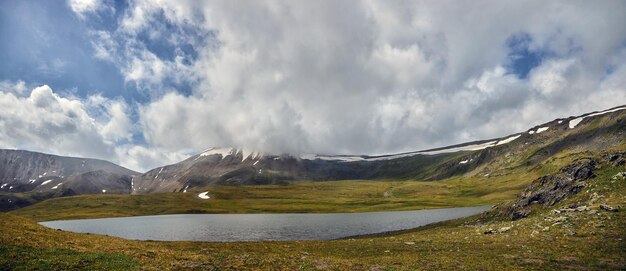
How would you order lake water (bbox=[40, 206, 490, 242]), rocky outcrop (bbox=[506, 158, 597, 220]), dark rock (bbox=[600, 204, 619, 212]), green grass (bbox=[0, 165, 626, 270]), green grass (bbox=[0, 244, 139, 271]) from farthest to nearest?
lake water (bbox=[40, 206, 490, 242]) < rocky outcrop (bbox=[506, 158, 597, 220]) < dark rock (bbox=[600, 204, 619, 212]) < green grass (bbox=[0, 165, 626, 270]) < green grass (bbox=[0, 244, 139, 271])

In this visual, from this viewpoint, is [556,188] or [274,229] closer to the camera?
[556,188]

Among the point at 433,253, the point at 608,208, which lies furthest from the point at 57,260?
the point at 608,208

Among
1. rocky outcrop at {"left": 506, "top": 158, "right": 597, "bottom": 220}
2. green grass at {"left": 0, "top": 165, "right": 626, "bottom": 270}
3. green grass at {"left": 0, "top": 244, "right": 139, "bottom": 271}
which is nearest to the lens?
green grass at {"left": 0, "top": 244, "right": 139, "bottom": 271}

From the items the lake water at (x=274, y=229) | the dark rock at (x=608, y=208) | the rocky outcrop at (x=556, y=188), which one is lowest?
the lake water at (x=274, y=229)

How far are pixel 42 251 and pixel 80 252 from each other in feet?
9.68

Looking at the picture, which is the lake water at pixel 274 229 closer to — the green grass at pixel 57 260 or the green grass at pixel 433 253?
the green grass at pixel 433 253

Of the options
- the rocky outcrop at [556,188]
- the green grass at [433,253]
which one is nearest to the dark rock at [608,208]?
the green grass at [433,253]

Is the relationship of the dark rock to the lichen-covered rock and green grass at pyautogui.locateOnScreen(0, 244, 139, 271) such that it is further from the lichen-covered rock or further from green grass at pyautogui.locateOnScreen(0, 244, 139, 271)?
green grass at pyautogui.locateOnScreen(0, 244, 139, 271)

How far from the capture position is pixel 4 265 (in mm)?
25328

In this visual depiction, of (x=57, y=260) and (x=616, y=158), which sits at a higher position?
(x=616, y=158)

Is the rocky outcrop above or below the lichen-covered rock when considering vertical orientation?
below

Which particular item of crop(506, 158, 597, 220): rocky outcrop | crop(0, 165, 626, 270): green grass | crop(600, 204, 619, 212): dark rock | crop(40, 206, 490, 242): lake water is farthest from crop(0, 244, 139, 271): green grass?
crop(506, 158, 597, 220): rocky outcrop

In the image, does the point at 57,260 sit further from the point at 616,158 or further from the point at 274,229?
the point at 274,229

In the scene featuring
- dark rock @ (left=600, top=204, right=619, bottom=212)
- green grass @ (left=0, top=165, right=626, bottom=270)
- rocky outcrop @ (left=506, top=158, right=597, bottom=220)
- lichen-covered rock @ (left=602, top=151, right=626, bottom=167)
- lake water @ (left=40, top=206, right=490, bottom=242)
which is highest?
lichen-covered rock @ (left=602, top=151, right=626, bottom=167)
